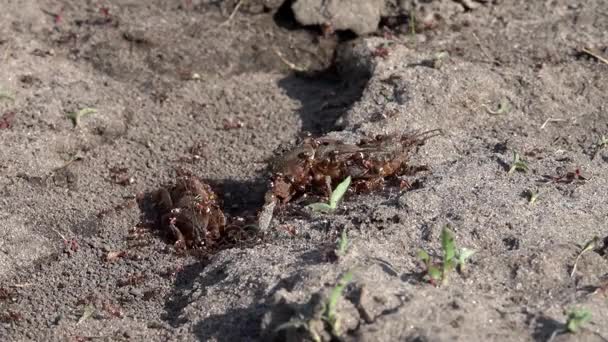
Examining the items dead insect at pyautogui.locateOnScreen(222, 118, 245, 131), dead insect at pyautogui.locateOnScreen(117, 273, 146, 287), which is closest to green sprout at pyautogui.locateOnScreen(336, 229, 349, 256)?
dead insect at pyautogui.locateOnScreen(117, 273, 146, 287)

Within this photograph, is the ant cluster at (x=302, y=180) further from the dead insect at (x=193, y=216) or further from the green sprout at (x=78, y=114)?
the green sprout at (x=78, y=114)

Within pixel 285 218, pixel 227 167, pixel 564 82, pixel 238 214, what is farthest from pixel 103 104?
pixel 564 82

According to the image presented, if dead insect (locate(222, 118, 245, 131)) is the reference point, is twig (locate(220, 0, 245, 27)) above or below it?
above

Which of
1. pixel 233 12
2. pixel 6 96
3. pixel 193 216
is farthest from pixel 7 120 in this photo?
pixel 233 12

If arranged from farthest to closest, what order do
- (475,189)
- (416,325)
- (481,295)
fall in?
(475,189)
(481,295)
(416,325)

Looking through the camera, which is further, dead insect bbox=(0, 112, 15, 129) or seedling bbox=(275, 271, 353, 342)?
dead insect bbox=(0, 112, 15, 129)

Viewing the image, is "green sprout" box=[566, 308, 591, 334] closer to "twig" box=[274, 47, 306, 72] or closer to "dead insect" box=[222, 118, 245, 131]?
"dead insect" box=[222, 118, 245, 131]

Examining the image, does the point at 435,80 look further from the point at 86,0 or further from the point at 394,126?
the point at 86,0
